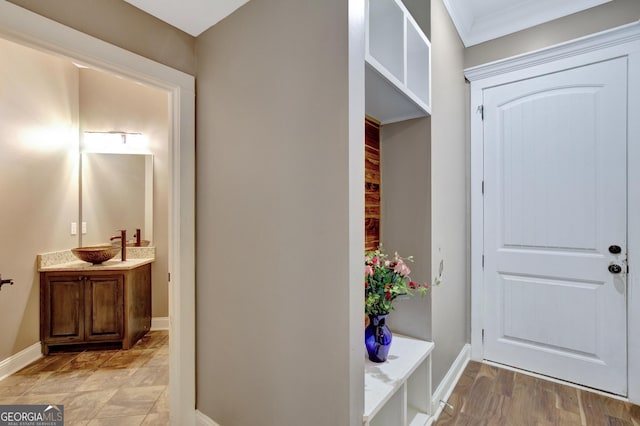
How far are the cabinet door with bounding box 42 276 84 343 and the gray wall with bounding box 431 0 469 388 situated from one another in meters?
3.14

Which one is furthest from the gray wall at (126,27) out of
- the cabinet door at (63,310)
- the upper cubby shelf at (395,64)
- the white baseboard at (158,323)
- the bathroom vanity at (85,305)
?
the white baseboard at (158,323)

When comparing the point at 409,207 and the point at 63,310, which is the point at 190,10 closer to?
the point at 409,207

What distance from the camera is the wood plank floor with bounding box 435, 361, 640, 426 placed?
1804 millimetres

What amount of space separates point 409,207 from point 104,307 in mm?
2942

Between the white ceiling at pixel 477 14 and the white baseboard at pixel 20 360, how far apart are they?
295cm

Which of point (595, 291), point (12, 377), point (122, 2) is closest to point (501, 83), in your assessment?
point (595, 291)

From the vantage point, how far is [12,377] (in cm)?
240

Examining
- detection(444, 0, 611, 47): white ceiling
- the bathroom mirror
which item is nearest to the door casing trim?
detection(444, 0, 611, 47): white ceiling

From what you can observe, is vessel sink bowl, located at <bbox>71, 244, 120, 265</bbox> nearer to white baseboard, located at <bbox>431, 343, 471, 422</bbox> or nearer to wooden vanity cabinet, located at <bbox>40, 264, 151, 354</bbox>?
wooden vanity cabinet, located at <bbox>40, 264, 151, 354</bbox>

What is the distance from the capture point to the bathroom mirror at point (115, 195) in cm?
323

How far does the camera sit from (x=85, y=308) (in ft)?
9.23

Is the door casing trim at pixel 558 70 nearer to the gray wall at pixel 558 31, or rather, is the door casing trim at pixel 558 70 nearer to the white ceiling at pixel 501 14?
the gray wall at pixel 558 31

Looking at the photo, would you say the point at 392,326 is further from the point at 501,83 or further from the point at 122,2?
the point at 122,2

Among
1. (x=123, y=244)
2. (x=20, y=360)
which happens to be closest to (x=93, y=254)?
(x=123, y=244)
